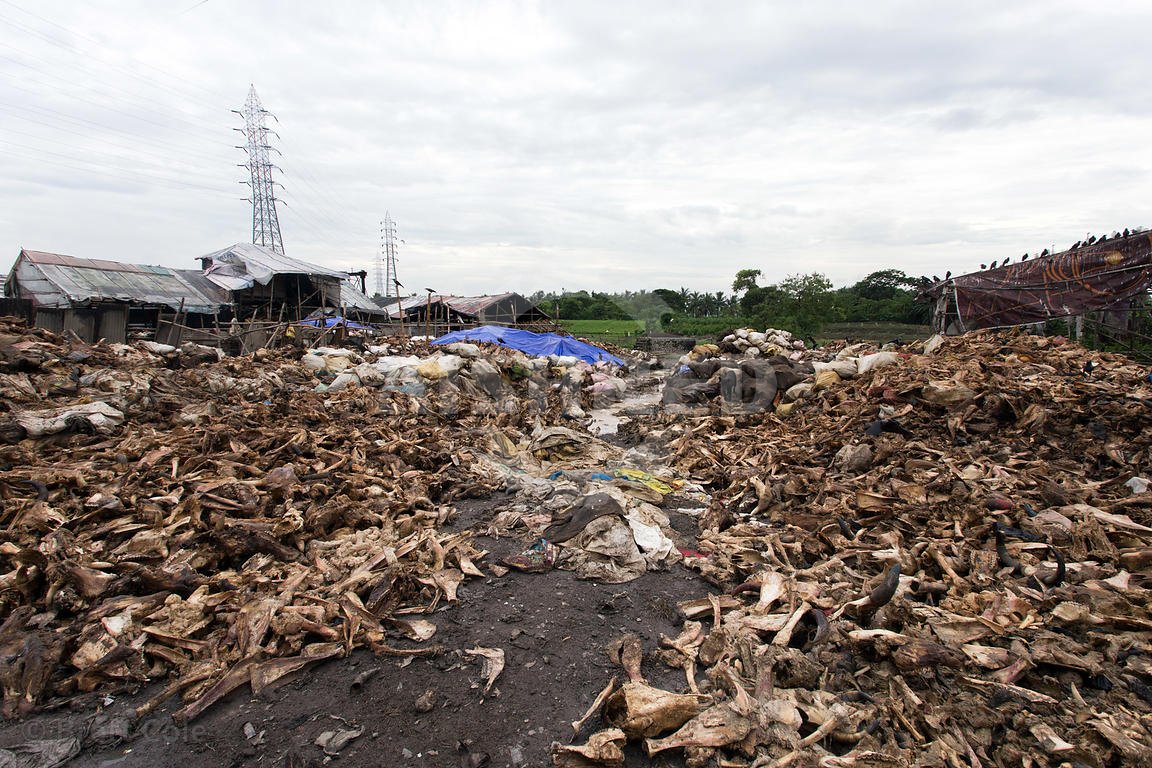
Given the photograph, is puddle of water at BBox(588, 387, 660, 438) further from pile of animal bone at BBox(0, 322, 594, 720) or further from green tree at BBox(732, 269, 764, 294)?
green tree at BBox(732, 269, 764, 294)

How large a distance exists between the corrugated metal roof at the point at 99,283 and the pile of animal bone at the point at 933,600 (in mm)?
21808

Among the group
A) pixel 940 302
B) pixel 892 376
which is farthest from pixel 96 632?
pixel 940 302

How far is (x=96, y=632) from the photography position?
303cm

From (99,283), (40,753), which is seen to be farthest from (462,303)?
(40,753)

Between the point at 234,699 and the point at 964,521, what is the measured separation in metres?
4.97

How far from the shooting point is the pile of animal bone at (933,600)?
230 cm

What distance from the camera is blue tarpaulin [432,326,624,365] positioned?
17.5m

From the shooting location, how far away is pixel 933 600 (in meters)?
3.37

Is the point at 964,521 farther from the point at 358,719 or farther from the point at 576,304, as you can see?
the point at 576,304

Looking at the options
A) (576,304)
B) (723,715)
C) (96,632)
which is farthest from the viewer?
(576,304)

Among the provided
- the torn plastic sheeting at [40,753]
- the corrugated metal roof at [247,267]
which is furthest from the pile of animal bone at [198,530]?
the corrugated metal roof at [247,267]

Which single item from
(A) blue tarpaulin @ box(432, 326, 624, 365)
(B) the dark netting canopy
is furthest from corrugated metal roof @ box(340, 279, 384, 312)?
(B) the dark netting canopy

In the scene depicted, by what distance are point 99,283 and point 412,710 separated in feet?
83.6

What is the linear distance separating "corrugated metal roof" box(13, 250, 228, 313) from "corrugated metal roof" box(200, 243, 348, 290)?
1.46 meters
